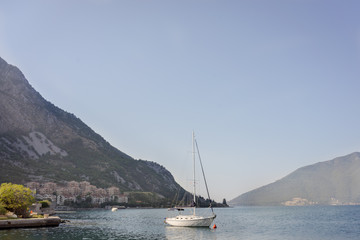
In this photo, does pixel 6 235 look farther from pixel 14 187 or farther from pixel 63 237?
pixel 14 187

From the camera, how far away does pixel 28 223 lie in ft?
272

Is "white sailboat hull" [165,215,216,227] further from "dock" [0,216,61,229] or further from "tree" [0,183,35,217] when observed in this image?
"tree" [0,183,35,217]

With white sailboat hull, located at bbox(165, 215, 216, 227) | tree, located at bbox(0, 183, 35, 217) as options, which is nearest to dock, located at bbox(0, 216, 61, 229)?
tree, located at bbox(0, 183, 35, 217)

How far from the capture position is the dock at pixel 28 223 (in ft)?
254

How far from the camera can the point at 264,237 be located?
7462cm

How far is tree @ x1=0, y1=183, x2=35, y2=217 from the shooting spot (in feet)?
Result: 287

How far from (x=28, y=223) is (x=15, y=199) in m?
9.64

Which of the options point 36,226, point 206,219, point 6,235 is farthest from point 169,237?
point 36,226

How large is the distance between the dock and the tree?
7570mm

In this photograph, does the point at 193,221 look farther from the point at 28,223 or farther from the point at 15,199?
the point at 15,199

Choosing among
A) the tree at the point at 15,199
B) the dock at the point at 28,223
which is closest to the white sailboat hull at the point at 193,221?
the dock at the point at 28,223

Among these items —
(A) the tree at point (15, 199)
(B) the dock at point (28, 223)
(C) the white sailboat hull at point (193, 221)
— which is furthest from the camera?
A: (A) the tree at point (15, 199)

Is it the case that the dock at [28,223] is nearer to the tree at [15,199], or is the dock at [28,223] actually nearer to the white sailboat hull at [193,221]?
the tree at [15,199]

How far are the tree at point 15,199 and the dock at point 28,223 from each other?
7.57 meters
